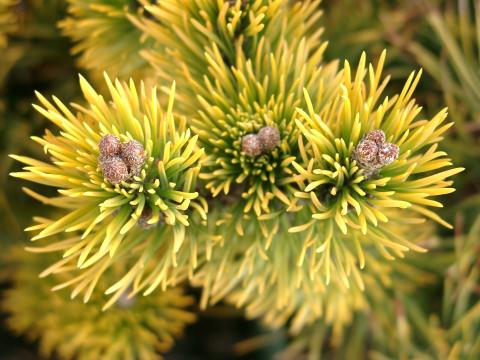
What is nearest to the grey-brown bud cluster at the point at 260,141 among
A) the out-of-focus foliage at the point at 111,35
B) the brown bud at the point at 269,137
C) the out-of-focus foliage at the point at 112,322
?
the brown bud at the point at 269,137

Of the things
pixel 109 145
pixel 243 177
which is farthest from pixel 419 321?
pixel 109 145

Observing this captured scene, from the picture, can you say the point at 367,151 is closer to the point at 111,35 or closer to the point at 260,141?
the point at 260,141

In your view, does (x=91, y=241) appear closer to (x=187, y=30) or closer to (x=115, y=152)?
(x=115, y=152)

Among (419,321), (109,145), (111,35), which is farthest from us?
(419,321)

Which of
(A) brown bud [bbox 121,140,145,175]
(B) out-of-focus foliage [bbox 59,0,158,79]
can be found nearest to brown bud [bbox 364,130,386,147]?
(A) brown bud [bbox 121,140,145,175]

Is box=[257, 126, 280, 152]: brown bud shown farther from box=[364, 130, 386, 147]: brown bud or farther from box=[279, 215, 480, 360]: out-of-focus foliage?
box=[279, 215, 480, 360]: out-of-focus foliage

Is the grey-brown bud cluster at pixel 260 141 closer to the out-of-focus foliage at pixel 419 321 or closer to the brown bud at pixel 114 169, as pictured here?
the brown bud at pixel 114 169
